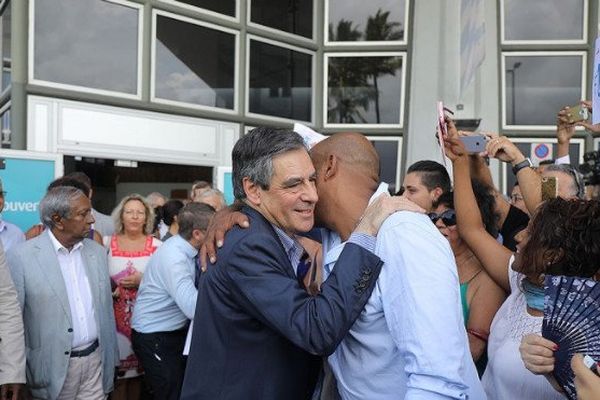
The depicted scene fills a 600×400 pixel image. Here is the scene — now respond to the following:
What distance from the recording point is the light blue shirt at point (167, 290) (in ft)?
11.8

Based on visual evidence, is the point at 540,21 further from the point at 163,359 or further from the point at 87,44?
the point at 163,359

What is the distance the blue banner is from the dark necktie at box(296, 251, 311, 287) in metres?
3.63

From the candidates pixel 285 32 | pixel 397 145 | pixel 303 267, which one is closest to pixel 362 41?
pixel 285 32

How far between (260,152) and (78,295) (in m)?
2.07

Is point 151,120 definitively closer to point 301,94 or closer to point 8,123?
point 8,123

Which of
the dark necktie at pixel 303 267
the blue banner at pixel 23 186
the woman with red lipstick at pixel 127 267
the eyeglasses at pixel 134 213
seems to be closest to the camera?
the dark necktie at pixel 303 267

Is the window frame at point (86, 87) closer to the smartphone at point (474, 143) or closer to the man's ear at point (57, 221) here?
the man's ear at point (57, 221)

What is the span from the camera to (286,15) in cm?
866

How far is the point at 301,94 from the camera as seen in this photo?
886 centimetres

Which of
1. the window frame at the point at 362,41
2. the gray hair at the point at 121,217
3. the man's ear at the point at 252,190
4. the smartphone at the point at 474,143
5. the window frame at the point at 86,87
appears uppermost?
the window frame at the point at 362,41

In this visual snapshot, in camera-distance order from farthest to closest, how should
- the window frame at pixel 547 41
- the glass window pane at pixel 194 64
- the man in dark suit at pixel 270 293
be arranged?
the window frame at pixel 547 41, the glass window pane at pixel 194 64, the man in dark suit at pixel 270 293

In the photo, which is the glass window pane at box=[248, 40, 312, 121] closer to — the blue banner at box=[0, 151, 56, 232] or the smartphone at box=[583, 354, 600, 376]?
the blue banner at box=[0, 151, 56, 232]

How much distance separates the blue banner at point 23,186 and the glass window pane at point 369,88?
4.99 m

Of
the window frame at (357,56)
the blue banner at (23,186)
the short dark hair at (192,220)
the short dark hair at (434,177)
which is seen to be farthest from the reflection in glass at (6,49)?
the short dark hair at (434,177)
